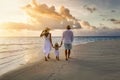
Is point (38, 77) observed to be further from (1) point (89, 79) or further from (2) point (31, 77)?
(1) point (89, 79)

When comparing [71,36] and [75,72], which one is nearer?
[75,72]

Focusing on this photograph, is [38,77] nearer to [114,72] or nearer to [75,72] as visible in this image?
[75,72]

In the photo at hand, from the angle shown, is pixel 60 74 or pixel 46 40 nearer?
pixel 60 74

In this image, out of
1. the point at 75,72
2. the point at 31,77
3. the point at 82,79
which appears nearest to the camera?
the point at 82,79

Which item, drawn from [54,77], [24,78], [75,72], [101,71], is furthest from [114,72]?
[24,78]

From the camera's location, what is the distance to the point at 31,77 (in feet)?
42.2

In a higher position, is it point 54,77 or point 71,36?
point 71,36

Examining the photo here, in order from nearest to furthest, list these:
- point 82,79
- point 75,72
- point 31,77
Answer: point 82,79, point 31,77, point 75,72

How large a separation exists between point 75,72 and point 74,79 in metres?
1.74

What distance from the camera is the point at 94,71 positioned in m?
14.0

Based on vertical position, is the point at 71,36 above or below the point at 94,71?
above

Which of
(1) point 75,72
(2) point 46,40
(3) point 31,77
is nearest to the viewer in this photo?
(3) point 31,77

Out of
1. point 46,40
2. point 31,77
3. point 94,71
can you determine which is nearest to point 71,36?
point 46,40

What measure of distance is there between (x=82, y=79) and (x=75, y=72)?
70.2 inches
